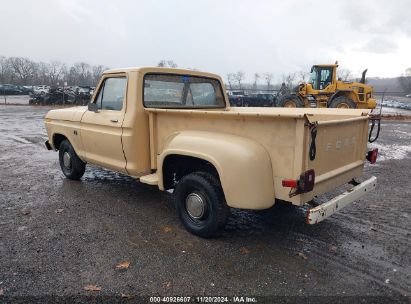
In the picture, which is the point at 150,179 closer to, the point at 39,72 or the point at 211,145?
the point at 211,145

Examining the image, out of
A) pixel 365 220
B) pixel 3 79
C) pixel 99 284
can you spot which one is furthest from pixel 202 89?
pixel 3 79

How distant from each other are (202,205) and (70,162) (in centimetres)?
335

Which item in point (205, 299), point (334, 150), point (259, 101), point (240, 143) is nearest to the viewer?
point (205, 299)

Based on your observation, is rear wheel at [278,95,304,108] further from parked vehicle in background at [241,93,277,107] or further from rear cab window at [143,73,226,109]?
rear cab window at [143,73,226,109]

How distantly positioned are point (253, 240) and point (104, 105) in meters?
2.89

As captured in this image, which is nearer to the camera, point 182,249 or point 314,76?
point 182,249

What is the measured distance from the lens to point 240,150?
340cm

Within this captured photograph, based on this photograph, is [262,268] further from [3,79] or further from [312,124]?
[3,79]

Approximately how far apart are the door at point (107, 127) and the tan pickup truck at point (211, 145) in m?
0.02

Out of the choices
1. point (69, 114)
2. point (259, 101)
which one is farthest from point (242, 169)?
point (259, 101)

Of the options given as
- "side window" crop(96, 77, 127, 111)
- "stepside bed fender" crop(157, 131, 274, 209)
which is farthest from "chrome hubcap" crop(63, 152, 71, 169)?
"stepside bed fender" crop(157, 131, 274, 209)

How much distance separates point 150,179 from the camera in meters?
4.47

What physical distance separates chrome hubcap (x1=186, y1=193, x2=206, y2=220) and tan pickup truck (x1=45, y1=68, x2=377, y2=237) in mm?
12

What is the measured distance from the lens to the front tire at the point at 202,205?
3783 millimetres
